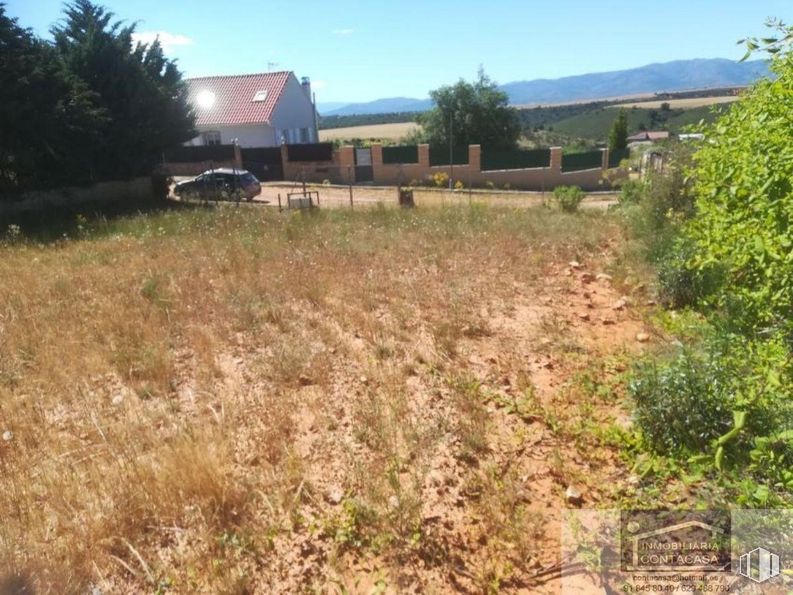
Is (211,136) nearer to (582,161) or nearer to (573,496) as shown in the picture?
(582,161)

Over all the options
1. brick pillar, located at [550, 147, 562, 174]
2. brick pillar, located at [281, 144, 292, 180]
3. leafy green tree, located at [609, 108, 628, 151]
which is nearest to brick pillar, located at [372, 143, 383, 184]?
brick pillar, located at [281, 144, 292, 180]

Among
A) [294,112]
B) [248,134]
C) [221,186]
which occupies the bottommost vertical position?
[221,186]

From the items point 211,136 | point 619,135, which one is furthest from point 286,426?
point 619,135

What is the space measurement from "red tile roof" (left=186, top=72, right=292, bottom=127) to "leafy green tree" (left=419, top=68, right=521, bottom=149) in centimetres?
987

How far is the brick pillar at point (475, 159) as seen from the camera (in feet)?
80.0

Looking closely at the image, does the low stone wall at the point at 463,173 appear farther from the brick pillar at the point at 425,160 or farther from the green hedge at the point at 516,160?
the green hedge at the point at 516,160

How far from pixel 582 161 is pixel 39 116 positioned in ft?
72.9

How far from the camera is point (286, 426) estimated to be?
3545 millimetres

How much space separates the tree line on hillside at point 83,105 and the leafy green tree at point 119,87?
3 cm

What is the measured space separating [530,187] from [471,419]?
22.6 m

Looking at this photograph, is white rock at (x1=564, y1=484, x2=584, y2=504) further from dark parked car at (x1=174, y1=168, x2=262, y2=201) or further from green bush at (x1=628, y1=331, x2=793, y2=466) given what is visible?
dark parked car at (x1=174, y1=168, x2=262, y2=201)

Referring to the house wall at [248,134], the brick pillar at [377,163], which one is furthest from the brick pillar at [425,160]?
the house wall at [248,134]

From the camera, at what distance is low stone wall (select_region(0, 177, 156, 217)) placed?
12797mm

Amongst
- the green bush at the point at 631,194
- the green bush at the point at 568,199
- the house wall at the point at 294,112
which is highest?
the house wall at the point at 294,112
